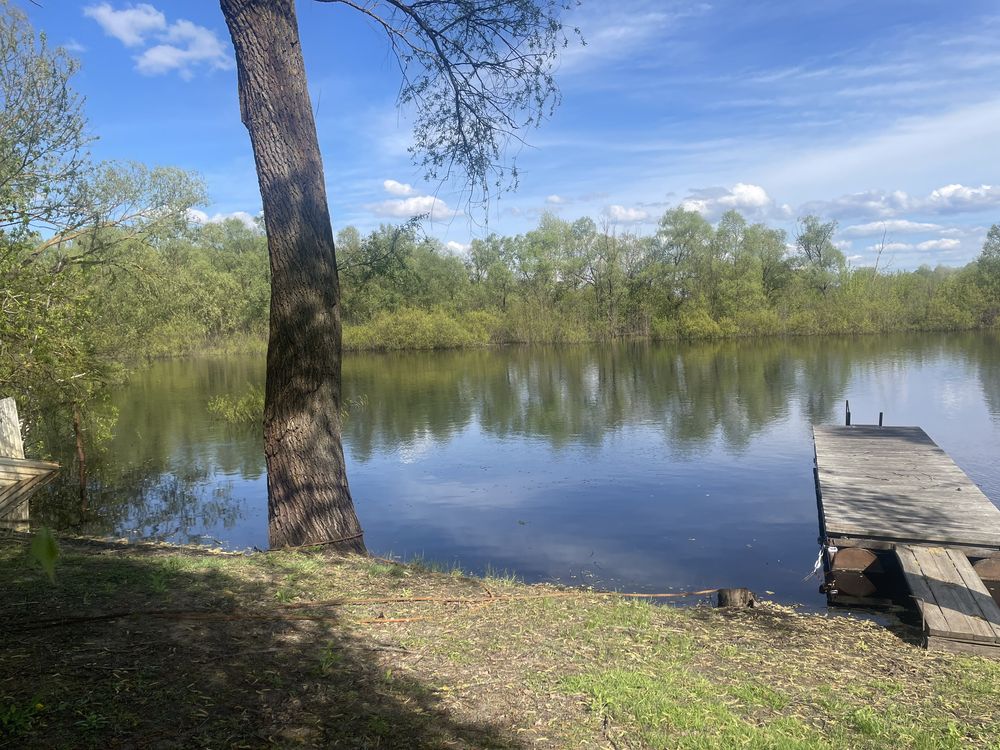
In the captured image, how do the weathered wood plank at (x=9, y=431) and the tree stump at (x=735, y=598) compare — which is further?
the weathered wood plank at (x=9, y=431)

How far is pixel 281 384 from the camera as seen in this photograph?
21.6ft

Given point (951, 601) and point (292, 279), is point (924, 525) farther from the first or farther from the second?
point (292, 279)

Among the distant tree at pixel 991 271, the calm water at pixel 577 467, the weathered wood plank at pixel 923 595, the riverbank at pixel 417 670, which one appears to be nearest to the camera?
the riverbank at pixel 417 670

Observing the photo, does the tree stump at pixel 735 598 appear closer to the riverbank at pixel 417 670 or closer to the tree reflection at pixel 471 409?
the riverbank at pixel 417 670

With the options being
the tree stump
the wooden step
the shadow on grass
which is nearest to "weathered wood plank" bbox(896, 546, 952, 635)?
the wooden step

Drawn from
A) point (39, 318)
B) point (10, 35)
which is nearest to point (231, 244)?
point (10, 35)

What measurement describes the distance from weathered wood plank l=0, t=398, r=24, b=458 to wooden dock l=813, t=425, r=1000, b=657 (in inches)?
478

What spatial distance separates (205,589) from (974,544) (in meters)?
7.74

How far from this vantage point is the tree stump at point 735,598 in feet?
20.9

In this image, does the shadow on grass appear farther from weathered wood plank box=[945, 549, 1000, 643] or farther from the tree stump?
weathered wood plank box=[945, 549, 1000, 643]

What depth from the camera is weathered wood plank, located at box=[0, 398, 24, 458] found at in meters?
11.1

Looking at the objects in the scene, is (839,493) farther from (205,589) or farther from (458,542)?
(205,589)

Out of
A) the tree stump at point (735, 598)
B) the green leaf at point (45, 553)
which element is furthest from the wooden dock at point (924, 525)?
the green leaf at point (45, 553)

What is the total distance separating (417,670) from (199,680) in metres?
1.09
